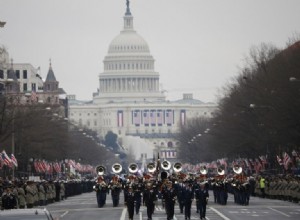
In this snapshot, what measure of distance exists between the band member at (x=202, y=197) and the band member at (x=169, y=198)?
1391 mm

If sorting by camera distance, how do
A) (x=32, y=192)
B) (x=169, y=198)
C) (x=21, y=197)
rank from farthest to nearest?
(x=32, y=192) → (x=21, y=197) → (x=169, y=198)

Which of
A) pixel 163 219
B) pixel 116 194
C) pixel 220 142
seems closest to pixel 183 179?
pixel 163 219

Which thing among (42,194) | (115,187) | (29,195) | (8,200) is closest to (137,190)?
(29,195)

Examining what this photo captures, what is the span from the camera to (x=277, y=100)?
94.1 metres

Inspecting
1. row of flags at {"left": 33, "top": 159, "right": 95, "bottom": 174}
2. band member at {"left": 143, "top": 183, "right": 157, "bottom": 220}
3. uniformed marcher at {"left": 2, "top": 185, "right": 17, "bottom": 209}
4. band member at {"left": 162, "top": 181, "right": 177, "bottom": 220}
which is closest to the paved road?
band member at {"left": 143, "top": 183, "right": 157, "bottom": 220}

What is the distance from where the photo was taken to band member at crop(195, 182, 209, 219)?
58.4 meters

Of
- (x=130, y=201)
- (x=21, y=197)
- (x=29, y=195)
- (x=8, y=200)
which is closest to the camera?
(x=8, y=200)

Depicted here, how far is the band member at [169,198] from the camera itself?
2227 inches

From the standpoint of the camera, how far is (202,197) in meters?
58.7

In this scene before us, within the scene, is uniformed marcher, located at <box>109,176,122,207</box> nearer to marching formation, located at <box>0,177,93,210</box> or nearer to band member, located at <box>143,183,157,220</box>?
marching formation, located at <box>0,177,93,210</box>

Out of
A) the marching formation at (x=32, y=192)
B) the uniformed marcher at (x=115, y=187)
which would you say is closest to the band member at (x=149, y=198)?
the marching formation at (x=32, y=192)

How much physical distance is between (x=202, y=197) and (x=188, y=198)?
1.11 metres

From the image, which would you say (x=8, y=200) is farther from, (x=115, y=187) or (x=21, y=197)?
(x=115, y=187)

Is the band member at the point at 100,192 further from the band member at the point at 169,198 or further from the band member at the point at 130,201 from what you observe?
the band member at the point at 169,198
